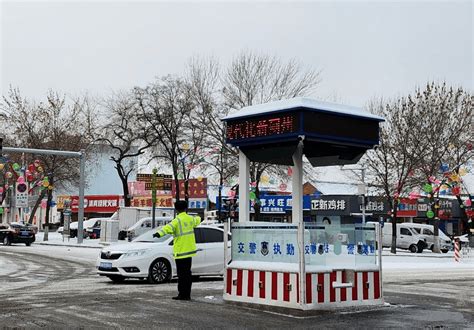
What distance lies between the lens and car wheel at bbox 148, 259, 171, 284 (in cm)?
1608

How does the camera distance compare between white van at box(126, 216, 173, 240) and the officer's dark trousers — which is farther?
white van at box(126, 216, 173, 240)

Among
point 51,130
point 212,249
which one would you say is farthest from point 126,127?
point 212,249

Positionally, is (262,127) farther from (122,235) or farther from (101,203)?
(101,203)

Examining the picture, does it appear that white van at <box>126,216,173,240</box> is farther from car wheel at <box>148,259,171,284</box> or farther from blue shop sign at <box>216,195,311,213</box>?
car wheel at <box>148,259,171,284</box>

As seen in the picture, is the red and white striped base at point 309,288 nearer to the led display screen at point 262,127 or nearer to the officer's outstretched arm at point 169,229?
the officer's outstretched arm at point 169,229

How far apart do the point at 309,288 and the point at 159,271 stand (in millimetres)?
6479

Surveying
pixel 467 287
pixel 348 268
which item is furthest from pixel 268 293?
pixel 467 287

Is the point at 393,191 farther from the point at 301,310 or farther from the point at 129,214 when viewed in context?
the point at 301,310

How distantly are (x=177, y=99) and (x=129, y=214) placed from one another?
11.0 m

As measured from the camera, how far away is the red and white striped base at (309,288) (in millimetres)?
10602

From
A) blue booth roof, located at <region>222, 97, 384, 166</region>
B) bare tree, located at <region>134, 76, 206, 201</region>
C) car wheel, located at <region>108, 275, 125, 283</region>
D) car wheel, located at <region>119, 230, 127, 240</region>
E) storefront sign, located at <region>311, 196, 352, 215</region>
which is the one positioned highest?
bare tree, located at <region>134, 76, 206, 201</region>

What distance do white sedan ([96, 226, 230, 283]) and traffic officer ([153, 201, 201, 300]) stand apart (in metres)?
3.75

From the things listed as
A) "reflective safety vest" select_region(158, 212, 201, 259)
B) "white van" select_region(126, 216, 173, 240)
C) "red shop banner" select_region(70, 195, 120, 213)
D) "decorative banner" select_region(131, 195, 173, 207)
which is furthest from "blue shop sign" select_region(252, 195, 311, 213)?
"reflective safety vest" select_region(158, 212, 201, 259)

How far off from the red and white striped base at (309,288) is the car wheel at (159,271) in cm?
461
